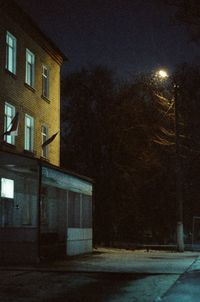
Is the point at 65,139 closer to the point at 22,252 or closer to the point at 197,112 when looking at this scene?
the point at 197,112

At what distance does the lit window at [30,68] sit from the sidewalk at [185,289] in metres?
14.0

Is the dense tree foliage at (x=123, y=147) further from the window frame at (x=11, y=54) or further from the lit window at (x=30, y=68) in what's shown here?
the window frame at (x=11, y=54)

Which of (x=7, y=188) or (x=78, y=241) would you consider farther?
(x=78, y=241)

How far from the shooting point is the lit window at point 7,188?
23.1 metres

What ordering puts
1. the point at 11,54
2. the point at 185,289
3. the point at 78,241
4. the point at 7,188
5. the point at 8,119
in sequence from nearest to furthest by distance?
the point at 185,289 < the point at 7,188 < the point at 8,119 < the point at 11,54 < the point at 78,241

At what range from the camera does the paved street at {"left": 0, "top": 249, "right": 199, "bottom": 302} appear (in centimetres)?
1177

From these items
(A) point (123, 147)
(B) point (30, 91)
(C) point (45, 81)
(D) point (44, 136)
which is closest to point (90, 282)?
(B) point (30, 91)

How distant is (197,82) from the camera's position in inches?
1686

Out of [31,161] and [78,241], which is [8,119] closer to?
[31,161]

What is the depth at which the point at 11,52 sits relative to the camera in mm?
25000

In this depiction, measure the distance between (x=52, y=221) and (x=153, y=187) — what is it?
685 inches

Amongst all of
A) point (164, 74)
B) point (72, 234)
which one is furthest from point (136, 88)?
point (72, 234)

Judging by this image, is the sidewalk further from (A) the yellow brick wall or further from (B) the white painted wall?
(A) the yellow brick wall

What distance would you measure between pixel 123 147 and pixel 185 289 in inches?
1250
